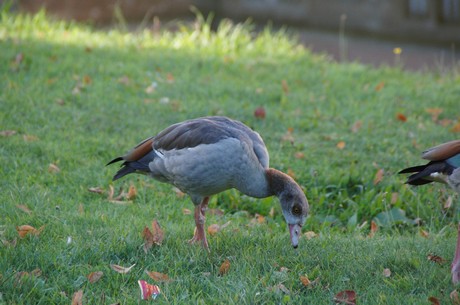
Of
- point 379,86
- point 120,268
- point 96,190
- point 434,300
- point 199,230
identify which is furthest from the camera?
point 379,86

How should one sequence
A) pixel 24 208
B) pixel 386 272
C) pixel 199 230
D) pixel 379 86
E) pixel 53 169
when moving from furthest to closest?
pixel 379 86 < pixel 53 169 < pixel 24 208 < pixel 199 230 < pixel 386 272

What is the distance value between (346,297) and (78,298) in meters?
1.56

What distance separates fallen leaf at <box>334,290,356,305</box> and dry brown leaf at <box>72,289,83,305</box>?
4.83ft

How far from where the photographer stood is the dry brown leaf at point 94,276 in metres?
4.32

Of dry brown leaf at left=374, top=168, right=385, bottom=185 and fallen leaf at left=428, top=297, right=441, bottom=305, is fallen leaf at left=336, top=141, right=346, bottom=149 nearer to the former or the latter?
dry brown leaf at left=374, top=168, right=385, bottom=185

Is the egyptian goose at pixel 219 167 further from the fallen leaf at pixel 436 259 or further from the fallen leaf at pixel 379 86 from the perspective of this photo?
the fallen leaf at pixel 379 86

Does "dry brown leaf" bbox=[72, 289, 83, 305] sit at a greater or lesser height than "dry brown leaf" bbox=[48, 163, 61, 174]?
greater

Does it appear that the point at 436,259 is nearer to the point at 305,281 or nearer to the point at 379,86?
the point at 305,281

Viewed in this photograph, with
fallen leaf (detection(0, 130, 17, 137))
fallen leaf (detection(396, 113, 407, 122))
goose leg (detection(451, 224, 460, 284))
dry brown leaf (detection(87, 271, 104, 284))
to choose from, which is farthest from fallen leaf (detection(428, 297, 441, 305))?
fallen leaf (detection(0, 130, 17, 137))

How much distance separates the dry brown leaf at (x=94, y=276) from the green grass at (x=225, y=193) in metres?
0.03

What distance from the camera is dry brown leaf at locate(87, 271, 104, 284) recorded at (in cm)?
432

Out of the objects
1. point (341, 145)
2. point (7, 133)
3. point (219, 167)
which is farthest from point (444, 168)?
point (7, 133)

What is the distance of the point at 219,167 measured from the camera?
4801 mm

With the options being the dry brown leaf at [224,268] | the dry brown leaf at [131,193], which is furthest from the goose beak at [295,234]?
the dry brown leaf at [131,193]
